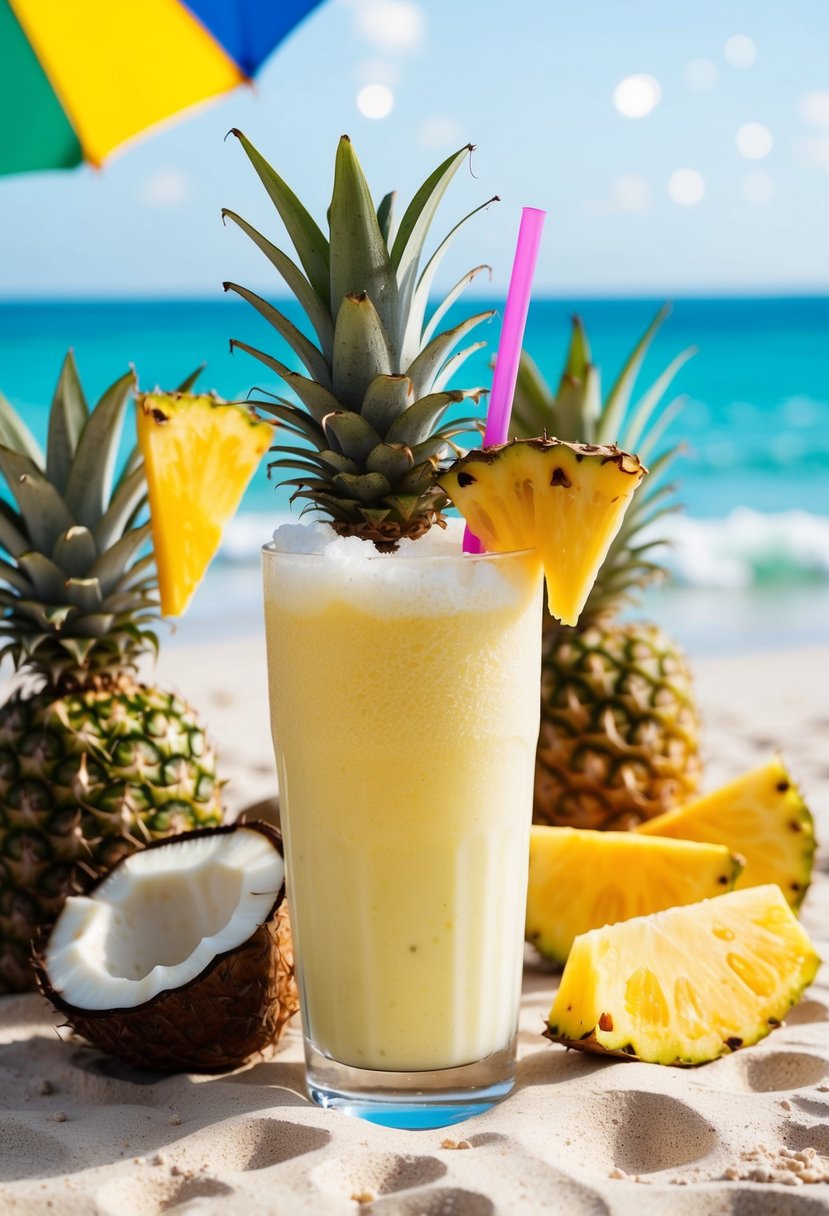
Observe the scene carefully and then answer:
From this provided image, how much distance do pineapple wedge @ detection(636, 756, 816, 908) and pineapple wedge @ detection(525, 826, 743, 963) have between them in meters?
0.23

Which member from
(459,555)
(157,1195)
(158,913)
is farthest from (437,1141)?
(459,555)

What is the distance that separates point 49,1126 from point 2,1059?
44 cm

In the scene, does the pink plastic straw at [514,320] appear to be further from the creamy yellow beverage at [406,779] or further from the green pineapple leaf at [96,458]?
the green pineapple leaf at [96,458]

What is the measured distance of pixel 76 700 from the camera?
9.14 feet

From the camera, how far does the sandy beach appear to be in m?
1.70

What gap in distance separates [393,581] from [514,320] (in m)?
0.46

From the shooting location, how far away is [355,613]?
6.43 ft

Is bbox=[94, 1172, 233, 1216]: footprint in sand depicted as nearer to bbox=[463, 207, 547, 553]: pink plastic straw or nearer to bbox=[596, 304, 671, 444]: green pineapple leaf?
bbox=[463, 207, 547, 553]: pink plastic straw

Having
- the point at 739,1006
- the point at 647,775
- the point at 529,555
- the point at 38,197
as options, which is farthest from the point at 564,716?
the point at 38,197

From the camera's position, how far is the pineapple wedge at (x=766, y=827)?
2.85 metres

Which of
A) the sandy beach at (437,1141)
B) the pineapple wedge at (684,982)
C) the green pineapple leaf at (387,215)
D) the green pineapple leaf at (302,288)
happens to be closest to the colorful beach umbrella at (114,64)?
the green pineapple leaf at (387,215)

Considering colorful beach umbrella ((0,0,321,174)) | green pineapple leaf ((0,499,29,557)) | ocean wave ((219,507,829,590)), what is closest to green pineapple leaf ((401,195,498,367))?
green pineapple leaf ((0,499,29,557))

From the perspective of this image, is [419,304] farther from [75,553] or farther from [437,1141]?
[437,1141]

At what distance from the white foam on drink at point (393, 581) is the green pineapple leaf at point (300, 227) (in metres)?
0.44
